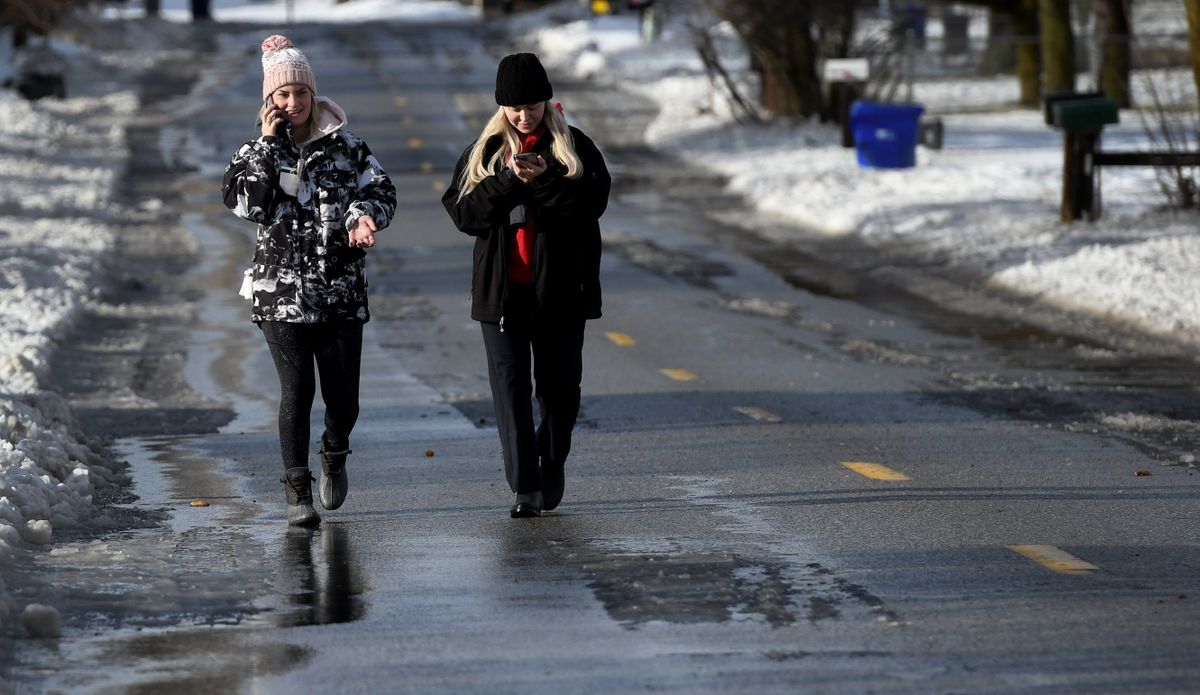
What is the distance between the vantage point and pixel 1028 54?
3825 cm

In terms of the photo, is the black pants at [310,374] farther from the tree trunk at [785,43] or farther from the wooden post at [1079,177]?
→ the tree trunk at [785,43]

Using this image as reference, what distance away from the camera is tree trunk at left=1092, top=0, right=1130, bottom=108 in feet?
116

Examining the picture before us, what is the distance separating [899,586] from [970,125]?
28164 mm

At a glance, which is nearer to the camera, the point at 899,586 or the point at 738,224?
the point at 899,586

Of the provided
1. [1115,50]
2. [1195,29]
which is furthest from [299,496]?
[1115,50]

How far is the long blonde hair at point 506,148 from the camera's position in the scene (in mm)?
8031

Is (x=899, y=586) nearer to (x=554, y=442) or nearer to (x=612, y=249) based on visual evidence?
(x=554, y=442)

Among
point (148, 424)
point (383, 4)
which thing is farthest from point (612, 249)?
point (383, 4)

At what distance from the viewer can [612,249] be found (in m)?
21.0

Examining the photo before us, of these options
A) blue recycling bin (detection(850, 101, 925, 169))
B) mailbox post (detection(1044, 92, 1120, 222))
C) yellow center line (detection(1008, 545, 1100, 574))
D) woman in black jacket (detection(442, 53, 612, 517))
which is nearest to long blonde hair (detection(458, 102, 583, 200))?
woman in black jacket (detection(442, 53, 612, 517))

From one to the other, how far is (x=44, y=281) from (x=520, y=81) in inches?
393

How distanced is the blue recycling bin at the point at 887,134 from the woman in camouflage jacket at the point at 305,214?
19.0m

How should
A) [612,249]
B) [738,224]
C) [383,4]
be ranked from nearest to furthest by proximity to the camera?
1. [612,249]
2. [738,224]
3. [383,4]

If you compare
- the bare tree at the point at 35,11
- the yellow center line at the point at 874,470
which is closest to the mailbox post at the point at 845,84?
the bare tree at the point at 35,11
